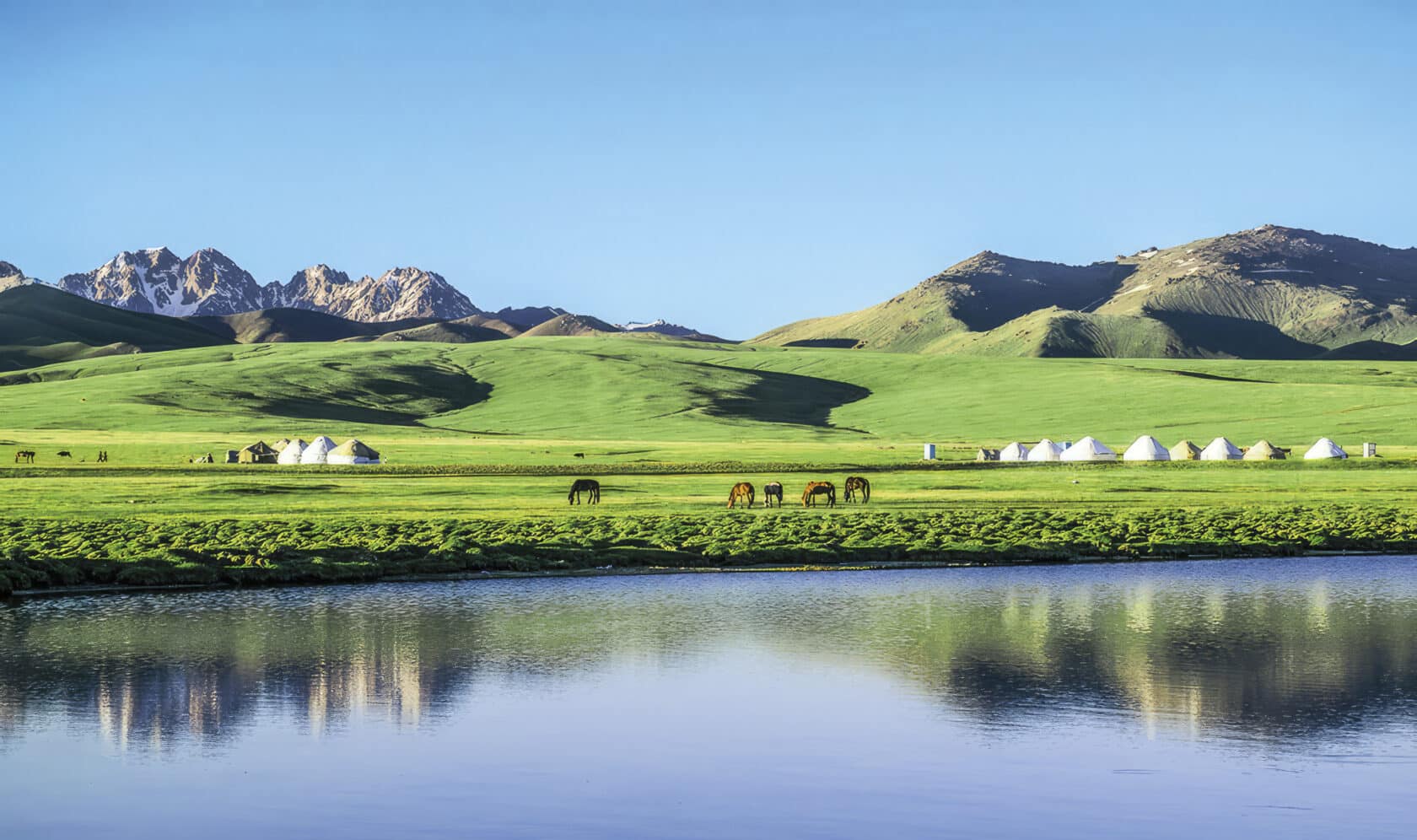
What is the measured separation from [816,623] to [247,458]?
10435 centimetres

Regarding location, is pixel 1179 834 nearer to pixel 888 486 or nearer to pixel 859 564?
pixel 859 564

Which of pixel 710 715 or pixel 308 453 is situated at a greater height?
pixel 308 453

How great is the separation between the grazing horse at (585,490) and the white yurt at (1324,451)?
72937mm

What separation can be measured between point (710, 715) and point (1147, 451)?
114091mm

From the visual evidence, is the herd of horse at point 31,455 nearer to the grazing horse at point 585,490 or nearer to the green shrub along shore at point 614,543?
the grazing horse at point 585,490

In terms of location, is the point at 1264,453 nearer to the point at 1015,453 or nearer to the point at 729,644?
the point at 1015,453

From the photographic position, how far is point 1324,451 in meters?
124

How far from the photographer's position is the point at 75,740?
2245 centimetres

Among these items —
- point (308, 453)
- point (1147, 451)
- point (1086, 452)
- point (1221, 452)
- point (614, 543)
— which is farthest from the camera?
point (308, 453)

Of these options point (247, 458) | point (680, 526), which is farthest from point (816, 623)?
point (247, 458)

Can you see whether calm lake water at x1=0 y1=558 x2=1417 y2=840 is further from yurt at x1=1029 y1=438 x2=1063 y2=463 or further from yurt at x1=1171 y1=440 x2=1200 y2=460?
yurt at x1=1171 y1=440 x2=1200 y2=460

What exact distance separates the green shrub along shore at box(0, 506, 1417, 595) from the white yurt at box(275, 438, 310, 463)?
74.7 m

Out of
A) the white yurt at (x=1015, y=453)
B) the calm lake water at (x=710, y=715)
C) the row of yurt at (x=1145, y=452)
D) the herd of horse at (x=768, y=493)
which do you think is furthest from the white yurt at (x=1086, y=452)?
the calm lake water at (x=710, y=715)

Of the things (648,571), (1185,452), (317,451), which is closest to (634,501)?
(648,571)
